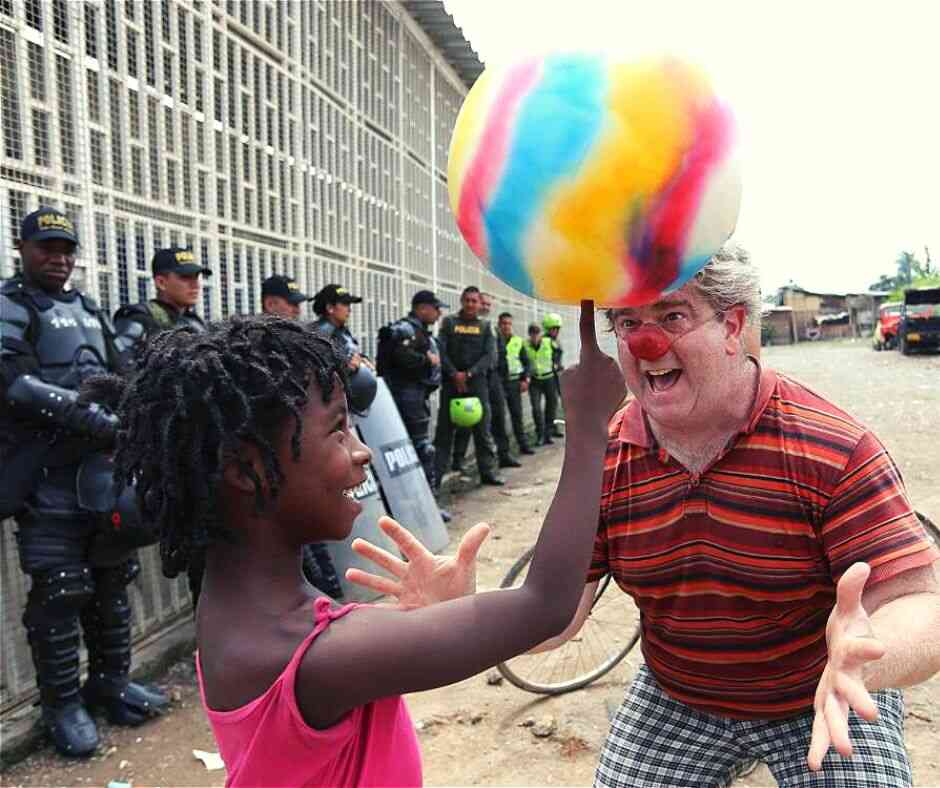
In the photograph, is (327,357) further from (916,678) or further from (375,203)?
(375,203)

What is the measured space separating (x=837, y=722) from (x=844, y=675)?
0.08 metres

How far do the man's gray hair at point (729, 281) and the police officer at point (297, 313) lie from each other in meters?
3.24

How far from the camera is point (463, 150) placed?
1.39m

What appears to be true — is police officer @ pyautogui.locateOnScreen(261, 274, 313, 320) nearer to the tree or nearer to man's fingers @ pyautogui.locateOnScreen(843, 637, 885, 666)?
man's fingers @ pyautogui.locateOnScreen(843, 637, 885, 666)

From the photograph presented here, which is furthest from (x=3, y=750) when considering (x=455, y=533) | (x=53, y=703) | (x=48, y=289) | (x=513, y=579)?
(x=455, y=533)

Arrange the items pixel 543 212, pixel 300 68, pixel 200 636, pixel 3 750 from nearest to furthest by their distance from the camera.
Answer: pixel 543 212, pixel 200 636, pixel 3 750, pixel 300 68

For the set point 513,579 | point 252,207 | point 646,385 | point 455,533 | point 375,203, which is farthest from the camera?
point 375,203

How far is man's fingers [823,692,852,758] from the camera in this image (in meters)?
1.14

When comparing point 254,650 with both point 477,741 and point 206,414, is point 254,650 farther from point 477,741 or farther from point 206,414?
point 477,741

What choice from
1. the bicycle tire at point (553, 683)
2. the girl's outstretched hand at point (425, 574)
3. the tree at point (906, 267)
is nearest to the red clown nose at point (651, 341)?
the girl's outstretched hand at point (425, 574)

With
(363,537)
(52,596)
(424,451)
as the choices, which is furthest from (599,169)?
(424,451)

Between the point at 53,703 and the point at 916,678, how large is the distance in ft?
11.1

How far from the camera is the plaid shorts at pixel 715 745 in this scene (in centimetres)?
178

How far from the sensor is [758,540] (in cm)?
183
